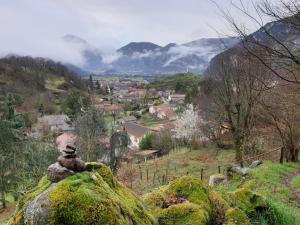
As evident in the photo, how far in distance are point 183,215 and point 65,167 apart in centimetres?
202

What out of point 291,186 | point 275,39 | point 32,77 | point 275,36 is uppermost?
point 275,36

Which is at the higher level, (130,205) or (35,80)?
(35,80)

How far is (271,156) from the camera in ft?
88.3

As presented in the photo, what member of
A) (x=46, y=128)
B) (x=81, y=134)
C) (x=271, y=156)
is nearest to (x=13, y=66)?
(x=46, y=128)

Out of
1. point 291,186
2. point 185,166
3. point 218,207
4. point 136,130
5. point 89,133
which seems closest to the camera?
point 218,207

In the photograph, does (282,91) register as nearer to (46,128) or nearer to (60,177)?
(60,177)

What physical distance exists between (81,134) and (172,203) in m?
30.8

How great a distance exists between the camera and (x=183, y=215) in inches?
221

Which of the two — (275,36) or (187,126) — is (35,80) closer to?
(187,126)

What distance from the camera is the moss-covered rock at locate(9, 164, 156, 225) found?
A: 398 centimetres

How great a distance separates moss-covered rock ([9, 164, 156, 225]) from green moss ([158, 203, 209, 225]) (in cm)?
112

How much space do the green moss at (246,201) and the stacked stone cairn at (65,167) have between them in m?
3.37

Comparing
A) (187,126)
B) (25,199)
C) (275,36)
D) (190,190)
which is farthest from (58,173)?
(187,126)

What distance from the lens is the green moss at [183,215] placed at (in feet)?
18.1
